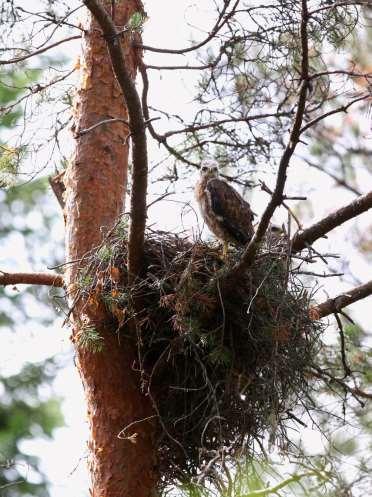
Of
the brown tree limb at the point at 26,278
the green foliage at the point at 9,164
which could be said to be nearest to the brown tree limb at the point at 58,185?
the green foliage at the point at 9,164

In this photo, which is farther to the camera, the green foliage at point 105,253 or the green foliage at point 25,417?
the green foliage at point 25,417

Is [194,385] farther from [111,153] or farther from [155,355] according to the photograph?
[111,153]

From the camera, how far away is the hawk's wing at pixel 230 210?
5.14 m

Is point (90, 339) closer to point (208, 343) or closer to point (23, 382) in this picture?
point (208, 343)

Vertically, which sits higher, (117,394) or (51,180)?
(51,180)

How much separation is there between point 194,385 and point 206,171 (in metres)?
1.71

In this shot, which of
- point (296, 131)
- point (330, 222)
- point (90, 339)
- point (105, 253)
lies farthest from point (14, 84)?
point (296, 131)

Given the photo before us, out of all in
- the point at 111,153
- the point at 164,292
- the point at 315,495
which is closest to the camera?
the point at 315,495

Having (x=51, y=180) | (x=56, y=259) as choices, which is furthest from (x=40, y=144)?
(x=56, y=259)

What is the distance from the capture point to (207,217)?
17.7 feet

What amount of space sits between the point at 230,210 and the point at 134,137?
1358 mm

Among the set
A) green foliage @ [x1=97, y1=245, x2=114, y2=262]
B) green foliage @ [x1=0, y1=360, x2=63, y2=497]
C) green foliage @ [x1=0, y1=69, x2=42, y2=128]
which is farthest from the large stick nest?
green foliage @ [x1=0, y1=360, x2=63, y2=497]

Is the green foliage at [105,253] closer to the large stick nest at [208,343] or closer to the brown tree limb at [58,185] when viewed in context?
the large stick nest at [208,343]

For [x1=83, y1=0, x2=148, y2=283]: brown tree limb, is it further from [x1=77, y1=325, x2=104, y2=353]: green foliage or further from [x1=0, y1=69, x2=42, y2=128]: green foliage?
[x1=0, y1=69, x2=42, y2=128]: green foliage
